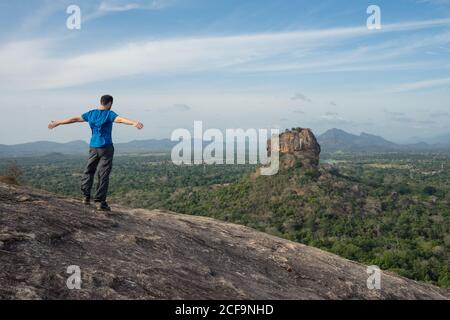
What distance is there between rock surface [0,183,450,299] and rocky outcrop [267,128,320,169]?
6822 centimetres

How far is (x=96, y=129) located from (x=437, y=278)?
112 feet

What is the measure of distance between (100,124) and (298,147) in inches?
2859

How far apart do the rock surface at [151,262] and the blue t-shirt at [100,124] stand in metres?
1.33

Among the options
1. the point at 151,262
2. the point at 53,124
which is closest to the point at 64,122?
the point at 53,124

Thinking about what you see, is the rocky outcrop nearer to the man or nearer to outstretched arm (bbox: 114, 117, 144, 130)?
the man

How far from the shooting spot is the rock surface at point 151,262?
5.41 m

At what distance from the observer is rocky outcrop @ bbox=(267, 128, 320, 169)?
253 feet

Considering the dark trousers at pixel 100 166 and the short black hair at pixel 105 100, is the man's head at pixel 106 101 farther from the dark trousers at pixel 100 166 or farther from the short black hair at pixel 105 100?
the dark trousers at pixel 100 166

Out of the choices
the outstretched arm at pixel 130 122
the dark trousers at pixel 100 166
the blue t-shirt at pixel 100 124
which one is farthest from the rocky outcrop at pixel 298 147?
the outstretched arm at pixel 130 122

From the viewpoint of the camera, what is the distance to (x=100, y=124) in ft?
26.3
